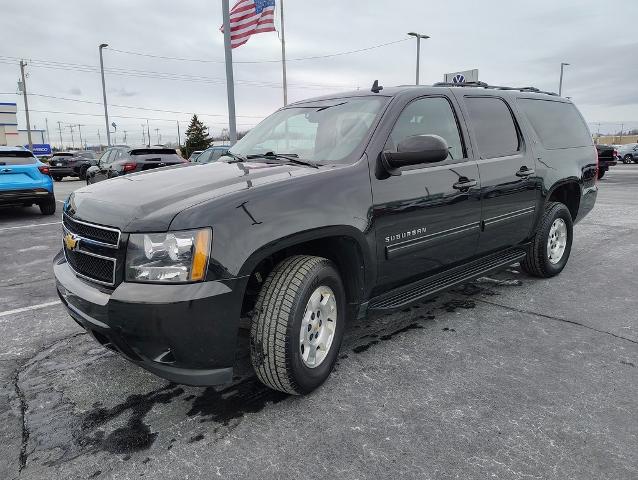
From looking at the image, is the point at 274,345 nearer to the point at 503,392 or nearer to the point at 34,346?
the point at 503,392

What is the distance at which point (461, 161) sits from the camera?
3.67 meters

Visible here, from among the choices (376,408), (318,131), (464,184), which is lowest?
(376,408)

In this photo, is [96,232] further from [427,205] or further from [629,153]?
[629,153]

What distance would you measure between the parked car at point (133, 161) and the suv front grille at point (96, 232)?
10.3m

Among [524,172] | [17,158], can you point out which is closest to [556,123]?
[524,172]

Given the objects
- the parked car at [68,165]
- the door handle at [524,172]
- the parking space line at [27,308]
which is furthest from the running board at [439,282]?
the parked car at [68,165]

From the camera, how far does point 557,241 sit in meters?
5.08

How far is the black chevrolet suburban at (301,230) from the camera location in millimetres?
2268

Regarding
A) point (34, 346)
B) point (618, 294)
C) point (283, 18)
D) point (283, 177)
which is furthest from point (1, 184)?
point (283, 18)

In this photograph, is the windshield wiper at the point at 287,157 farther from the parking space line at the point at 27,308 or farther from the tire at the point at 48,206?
the tire at the point at 48,206

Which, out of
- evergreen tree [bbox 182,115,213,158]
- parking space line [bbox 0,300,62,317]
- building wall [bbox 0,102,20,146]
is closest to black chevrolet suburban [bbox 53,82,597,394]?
parking space line [bbox 0,300,62,317]

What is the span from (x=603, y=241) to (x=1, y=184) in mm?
10321

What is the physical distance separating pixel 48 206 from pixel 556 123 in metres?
9.68

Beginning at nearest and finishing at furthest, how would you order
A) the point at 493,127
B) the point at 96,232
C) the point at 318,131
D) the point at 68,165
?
1. the point at 96,232
2. the point at 318,131
3. the point at 493,127
4. the point at 68,165
